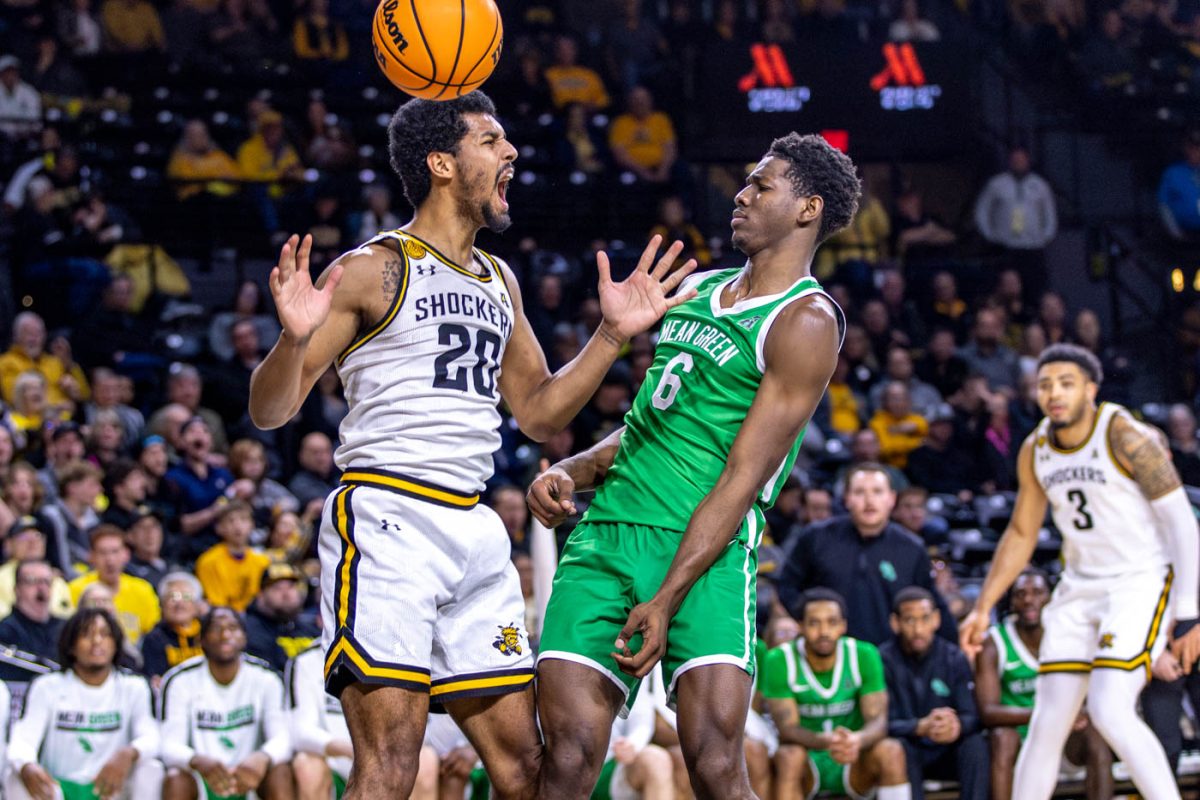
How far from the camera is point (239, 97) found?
13812mm

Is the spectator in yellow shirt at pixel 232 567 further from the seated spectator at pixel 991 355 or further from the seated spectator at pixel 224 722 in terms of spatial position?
the seated spectator at pixel 991 355

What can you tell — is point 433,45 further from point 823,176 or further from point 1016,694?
point 1016,694

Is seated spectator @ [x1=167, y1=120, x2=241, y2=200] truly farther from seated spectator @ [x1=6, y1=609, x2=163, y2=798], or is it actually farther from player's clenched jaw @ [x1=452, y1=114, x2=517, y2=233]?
player's clenched jaw @ [x1=452, y1=114, x2=517, y2=233]

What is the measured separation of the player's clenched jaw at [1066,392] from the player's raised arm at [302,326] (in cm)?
386

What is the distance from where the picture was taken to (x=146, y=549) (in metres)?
9.24

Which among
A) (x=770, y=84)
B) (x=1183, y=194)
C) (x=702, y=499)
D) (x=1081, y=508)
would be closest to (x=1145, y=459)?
(x=1081, y=508)

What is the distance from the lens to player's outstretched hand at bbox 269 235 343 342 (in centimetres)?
428

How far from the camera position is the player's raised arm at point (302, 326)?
430 centimetres

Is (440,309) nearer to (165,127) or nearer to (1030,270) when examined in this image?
(165,127)

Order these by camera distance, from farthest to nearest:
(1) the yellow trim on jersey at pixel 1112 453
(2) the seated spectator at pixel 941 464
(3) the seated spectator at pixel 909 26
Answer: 1. (3) the seated spectator at pixel 909 26
2. (2) the seated spectator at pixel 941 464
3. (1) the yellow trim on jersey at pixel 1112 453

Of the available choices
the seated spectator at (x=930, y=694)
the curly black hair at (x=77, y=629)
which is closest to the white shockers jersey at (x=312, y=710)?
the curly black hair at (x=77, y=629)

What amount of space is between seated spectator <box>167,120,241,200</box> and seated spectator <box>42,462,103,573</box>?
12.9 ft

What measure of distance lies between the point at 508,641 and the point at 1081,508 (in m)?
3.77

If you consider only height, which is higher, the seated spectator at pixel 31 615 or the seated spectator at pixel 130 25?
the seated spectator at pixel 130 25
